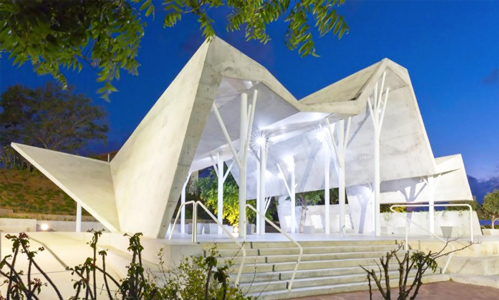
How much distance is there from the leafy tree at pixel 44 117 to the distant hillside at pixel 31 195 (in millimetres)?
3392

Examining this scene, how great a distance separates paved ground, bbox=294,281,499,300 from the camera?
23.7 ft

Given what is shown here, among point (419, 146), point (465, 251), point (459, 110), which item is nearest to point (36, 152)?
point (465, 251)

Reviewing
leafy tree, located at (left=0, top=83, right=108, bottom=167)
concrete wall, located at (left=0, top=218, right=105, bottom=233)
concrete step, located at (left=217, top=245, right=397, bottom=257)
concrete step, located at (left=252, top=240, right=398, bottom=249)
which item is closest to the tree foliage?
concrete step, located at (left=217, top=245, right=397, bottom=257)

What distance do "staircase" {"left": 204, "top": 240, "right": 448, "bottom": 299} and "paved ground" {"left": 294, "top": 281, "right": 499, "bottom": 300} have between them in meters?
0.31

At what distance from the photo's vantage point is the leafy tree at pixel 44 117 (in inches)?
1315

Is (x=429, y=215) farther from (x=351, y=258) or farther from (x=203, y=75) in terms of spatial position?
(x=203, y=75)

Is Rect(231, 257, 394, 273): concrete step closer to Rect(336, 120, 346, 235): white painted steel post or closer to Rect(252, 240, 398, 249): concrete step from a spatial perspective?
Rect(252, 240, 398, 249): concrete step

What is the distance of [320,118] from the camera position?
549 inches

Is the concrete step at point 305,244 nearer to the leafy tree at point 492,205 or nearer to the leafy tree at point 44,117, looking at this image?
the leafy tree at point 492,205

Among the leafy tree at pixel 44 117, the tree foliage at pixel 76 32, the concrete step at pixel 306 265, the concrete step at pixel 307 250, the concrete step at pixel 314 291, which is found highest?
the leafy tree at pixel 44 117

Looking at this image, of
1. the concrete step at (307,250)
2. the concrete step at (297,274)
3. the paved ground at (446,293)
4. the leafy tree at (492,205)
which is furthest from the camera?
the leafy tree at (492,205)

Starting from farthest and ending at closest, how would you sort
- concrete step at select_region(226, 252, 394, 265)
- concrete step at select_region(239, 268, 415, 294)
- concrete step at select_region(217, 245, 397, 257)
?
concrete step at select_region(217, 245, 397, 257) < concrete step at select_region(226, 252, 394, 265) < concrete step at select_region(239, 268, 415, 294)

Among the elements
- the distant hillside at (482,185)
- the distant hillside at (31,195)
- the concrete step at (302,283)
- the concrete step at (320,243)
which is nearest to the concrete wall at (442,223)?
the concrete step at (320,243)

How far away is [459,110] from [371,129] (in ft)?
297
